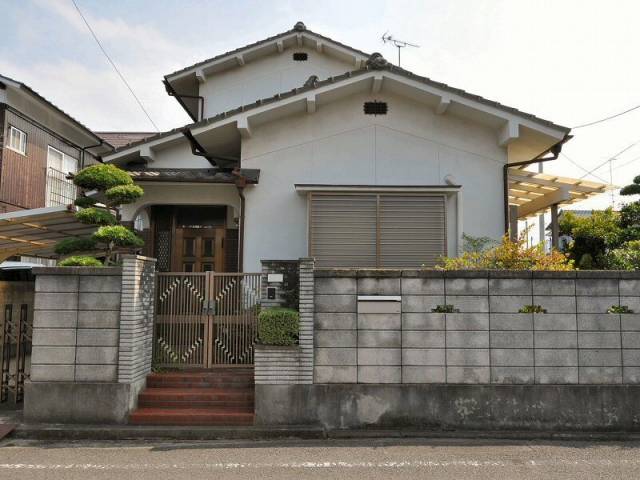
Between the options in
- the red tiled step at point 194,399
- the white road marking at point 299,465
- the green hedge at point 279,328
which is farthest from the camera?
the red tiled step at point 194,399

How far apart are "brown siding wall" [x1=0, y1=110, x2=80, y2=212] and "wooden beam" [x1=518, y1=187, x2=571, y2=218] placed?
584 inches

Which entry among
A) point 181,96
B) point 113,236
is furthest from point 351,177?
point 181,96

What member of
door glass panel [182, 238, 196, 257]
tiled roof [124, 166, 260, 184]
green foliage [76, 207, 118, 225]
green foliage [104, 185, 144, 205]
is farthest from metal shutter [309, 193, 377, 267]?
green foliage [76, 207, 118, 225]

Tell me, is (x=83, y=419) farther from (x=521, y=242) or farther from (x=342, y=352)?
(x=521, y=242)

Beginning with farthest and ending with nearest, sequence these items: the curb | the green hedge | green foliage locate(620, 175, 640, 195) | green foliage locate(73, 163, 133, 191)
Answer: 1. green foliage locate(620, 175, 640, 195)
2. green foliage locate(73, 163, 133, 191)
3. the green hedge
4. the curb

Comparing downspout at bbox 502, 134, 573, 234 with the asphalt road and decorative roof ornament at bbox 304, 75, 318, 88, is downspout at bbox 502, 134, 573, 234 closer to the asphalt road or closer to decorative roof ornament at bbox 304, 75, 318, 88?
decorative roof ornament at bbox 304, 75, 318, 88

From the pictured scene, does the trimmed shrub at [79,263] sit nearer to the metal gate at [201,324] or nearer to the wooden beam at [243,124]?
the metal gate at [201,324]

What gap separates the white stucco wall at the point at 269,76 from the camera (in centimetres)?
1461

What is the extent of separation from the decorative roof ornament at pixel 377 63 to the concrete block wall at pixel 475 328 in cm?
467

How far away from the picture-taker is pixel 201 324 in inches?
314

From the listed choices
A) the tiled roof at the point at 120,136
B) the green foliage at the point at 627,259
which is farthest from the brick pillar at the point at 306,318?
the tiled roof at the point at 120,136

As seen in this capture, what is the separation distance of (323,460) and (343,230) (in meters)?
4.86

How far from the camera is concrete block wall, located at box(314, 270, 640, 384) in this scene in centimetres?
703

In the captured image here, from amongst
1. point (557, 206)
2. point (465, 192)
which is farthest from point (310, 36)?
point (557, 206)
